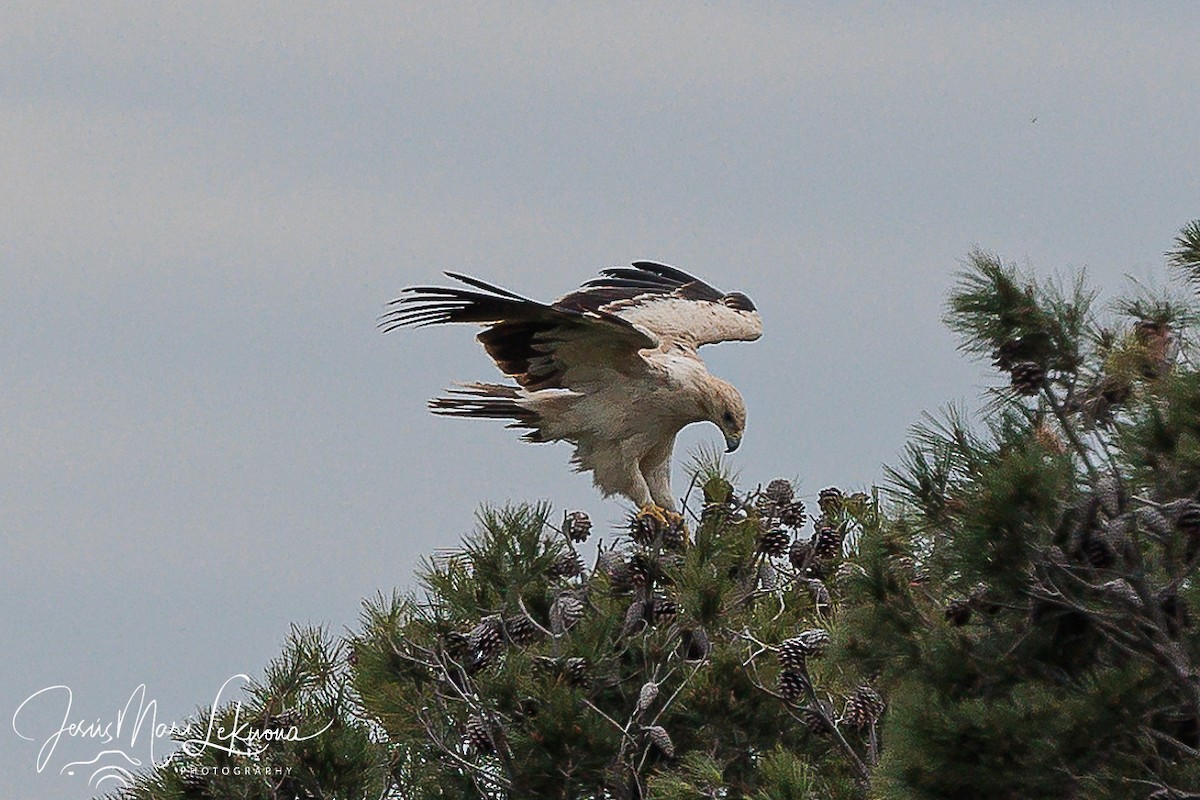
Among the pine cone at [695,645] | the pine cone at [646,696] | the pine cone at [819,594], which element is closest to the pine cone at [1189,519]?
the pine cone at [646,696]

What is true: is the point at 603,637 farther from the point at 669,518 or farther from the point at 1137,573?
the point at 1137,573

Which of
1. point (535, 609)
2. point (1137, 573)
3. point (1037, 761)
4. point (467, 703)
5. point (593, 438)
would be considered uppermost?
point (593, 438)

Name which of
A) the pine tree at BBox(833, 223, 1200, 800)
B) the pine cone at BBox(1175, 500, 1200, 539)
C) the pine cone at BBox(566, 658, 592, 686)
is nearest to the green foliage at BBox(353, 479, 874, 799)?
the pine cone at BBox(566, 658, 592, 686)

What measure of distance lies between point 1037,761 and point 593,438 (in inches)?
210

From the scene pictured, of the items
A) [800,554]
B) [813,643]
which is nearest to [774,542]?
[800,554]

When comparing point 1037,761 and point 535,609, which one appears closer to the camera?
point 1037,761

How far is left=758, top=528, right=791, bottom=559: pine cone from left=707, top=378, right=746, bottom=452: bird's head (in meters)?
1.91

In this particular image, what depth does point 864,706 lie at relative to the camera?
6539mm

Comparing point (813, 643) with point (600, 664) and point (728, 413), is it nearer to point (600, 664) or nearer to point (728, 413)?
point (600, 664)

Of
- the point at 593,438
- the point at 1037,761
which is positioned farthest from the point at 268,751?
the point at 1037,761

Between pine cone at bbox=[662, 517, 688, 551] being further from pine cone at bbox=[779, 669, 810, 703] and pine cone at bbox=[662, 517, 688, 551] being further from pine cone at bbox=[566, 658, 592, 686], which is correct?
pine cone at bbox=[779, 669, 810, 703]

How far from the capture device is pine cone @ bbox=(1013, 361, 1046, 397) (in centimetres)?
529

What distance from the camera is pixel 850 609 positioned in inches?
219

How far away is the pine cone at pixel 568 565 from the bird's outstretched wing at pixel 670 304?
9.93 feet
